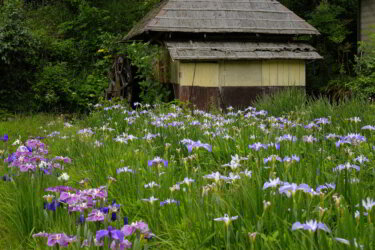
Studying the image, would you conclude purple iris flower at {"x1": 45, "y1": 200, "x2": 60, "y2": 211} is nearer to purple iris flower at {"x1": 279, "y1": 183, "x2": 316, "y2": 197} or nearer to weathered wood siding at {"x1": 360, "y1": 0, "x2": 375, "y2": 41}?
purple iris flower at {"x1": 279, "y1": 183, "x2": 316, "y2": 197}

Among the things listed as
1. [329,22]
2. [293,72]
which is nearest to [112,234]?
[293,72]

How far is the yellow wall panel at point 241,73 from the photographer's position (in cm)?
1259

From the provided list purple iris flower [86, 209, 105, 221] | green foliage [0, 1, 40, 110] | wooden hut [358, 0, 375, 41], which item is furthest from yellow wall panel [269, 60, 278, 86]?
purple iris flower [86, 209, 105, 221]

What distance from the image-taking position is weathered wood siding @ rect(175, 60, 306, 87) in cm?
1227

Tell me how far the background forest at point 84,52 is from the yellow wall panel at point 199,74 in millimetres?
1439

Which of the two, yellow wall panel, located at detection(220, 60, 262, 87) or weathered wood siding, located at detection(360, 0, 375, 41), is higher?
weathered wood siding, located at detection(360, 0, 375, 41)

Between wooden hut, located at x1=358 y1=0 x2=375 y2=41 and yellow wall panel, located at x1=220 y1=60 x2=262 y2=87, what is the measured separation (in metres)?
5.72

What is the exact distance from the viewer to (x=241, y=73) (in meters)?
12.8

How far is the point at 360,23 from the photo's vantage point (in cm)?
1656

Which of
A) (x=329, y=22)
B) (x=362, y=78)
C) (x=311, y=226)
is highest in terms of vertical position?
(x=329, y=22)

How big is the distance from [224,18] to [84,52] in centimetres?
721

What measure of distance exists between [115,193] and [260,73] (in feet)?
32.5

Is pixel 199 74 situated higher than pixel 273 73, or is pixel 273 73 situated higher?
pixel 199 74

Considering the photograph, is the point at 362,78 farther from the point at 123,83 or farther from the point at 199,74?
the point at 123,83
